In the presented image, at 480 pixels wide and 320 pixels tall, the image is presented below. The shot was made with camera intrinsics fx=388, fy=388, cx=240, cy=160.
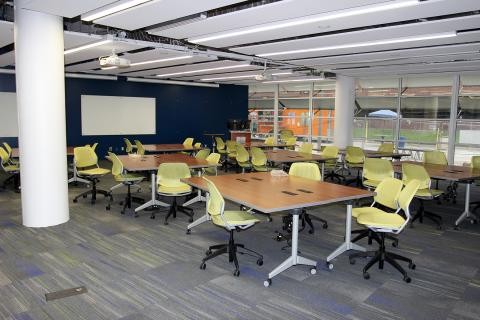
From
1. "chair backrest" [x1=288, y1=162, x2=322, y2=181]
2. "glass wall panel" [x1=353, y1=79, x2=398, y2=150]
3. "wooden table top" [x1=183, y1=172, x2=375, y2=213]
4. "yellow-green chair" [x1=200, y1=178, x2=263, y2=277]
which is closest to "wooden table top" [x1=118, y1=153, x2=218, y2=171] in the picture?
"wooden table top" [x1=183, y1=172, x2=375, y2=213]

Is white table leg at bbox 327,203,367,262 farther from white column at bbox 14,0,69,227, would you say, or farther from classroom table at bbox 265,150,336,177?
white column at bbox 14,0,69,227

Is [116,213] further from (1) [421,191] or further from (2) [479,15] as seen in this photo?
(2) [479,15]

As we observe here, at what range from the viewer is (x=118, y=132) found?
46.0ft

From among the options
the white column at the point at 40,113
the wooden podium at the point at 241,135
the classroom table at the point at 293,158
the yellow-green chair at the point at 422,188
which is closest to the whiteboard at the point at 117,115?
the wooden podium at the point at 241,135

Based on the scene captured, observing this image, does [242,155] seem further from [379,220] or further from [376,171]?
[379,220]

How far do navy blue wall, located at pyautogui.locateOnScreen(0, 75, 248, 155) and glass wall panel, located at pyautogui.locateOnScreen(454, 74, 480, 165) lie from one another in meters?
8.55

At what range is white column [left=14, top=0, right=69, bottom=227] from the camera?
17.5 ft

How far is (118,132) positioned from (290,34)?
9.34m

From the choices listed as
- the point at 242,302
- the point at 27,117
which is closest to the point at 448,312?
the point at 242,302

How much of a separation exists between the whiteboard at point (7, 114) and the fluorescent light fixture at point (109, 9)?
7.62 metres

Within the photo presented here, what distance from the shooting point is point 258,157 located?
29.0ft

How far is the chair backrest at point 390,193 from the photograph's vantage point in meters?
4.41

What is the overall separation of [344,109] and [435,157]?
4.51 metres

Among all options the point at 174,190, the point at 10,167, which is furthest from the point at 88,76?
the point at 174,190
